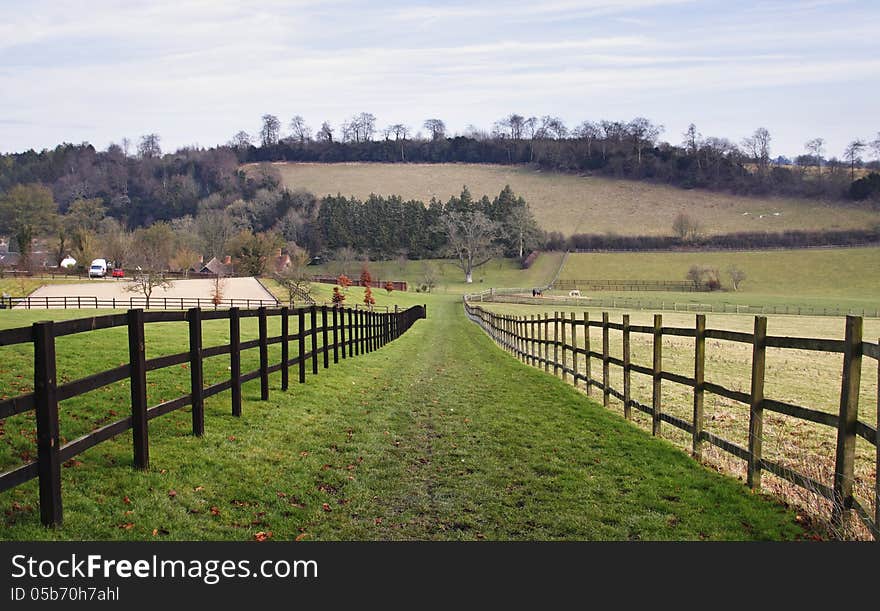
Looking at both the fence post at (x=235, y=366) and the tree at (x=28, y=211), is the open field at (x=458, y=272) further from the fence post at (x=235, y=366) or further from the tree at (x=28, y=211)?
the fence post at (x=235, y=366)

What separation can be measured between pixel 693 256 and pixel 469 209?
45.1 meters

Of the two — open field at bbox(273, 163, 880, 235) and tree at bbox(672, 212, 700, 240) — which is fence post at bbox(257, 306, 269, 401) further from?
open field at bbox(273, 163, 880, 235)

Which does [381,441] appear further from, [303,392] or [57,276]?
[57,276]

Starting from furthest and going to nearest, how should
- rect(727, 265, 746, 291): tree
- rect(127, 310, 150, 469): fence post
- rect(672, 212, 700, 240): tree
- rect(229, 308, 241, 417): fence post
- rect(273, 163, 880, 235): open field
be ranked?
rect(273, 163, 880, 235): open field, rect(672, 212, 700, 240): tree, rect(727, 265, 746, 291): tree, rect(229, 308, 241, 417): fence post, rect(127, 310, 150, 469): fence post

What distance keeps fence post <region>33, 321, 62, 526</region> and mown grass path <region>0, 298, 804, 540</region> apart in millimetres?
173

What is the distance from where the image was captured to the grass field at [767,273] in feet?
282

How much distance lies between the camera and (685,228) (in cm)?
13250

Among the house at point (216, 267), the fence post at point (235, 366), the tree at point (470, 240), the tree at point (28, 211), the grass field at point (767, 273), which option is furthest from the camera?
the tree at point (470, 240)

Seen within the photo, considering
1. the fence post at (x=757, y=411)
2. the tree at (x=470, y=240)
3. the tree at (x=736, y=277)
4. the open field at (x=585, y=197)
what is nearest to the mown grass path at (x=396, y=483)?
the fence post at (x=757, y=411)

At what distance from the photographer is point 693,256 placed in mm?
120062

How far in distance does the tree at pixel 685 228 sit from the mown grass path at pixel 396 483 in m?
128

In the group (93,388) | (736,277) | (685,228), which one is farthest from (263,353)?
(685,228)

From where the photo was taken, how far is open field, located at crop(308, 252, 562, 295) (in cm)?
11569

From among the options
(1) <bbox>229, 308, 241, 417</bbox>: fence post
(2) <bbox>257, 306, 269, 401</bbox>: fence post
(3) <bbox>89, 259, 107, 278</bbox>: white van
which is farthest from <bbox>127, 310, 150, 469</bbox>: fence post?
(3) <bbox>89, 259, 107, 278</bbox>: white van
